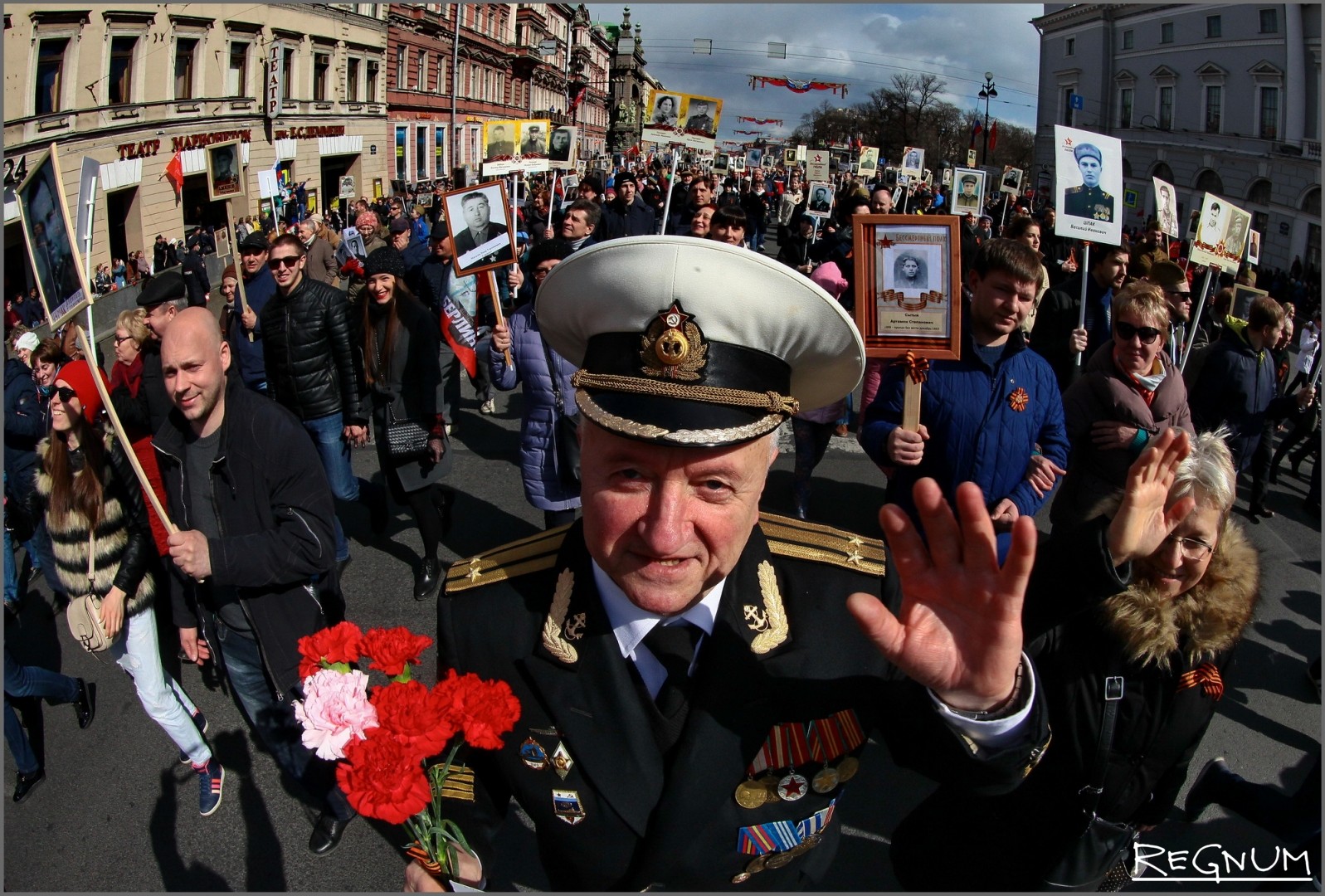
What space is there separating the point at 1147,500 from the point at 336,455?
465cm

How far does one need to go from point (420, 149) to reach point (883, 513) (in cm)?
5091

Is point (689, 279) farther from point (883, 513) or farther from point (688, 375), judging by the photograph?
point (883, 513)

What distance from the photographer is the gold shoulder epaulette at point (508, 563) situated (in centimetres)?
194

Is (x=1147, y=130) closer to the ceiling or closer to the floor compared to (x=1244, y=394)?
closer to the ceiling

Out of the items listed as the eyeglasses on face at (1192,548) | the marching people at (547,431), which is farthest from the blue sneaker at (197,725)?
the eyeglasses on face at (1192,548)

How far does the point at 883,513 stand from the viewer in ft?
4.56

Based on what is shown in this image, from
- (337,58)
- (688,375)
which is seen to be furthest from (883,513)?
(337,58)

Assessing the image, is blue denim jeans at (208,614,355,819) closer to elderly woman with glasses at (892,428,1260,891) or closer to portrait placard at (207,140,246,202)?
elderly woman with glasses at (892,428,1260,891)

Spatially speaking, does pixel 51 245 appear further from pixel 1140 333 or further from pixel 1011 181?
pixel 1011 181

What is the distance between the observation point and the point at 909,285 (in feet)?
10.9

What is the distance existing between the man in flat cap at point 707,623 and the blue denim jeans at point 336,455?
140 inches

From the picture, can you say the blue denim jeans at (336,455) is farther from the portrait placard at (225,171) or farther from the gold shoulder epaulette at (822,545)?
the gold shoulder epaulette at (822,545)

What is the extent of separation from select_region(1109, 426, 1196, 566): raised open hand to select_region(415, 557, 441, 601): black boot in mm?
4094

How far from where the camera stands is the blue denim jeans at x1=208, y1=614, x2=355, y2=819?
311cm
